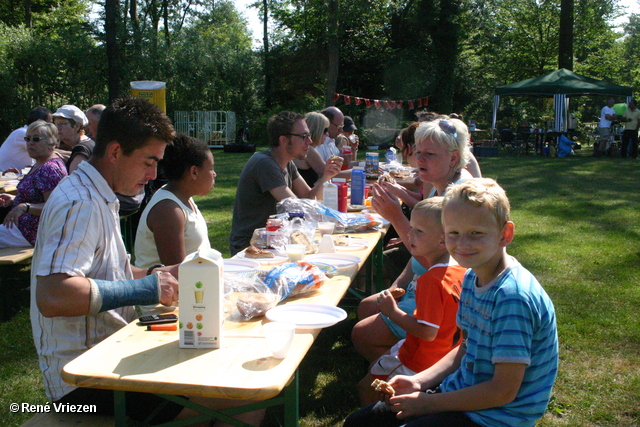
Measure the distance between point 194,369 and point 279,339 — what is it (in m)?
0.28

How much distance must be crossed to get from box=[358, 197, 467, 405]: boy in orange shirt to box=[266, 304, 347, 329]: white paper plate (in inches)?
12.9

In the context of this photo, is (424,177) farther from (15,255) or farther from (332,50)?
(332,50)

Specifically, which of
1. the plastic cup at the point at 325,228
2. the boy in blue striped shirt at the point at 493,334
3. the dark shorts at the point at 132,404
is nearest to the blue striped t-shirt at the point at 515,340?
the boy in blue striped shirt at the point at 493,334

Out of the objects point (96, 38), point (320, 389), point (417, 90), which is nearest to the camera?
point (320, 389)

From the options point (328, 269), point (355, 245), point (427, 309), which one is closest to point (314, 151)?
point (355, 245)

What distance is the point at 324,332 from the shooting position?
445 cm

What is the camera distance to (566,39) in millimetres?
21781

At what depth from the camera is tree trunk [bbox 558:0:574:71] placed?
21.7 m

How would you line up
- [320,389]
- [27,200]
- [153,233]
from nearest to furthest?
[153,233], [320,389], [27,200]

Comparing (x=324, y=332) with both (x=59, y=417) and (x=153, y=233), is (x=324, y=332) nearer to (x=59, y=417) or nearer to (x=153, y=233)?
(x=153, y=233)

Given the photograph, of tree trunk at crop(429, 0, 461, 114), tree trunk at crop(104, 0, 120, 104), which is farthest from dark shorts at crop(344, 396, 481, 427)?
tree trunk at crop(429, 0, 461, 114)

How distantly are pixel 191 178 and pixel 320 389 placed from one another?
1594mm

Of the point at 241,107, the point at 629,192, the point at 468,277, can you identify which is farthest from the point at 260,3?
the point at 468,277

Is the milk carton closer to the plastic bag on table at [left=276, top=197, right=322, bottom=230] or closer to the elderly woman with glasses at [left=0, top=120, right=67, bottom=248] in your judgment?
the plastic bag on table at [left=276, top=197, right=322, bottom=230]
